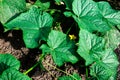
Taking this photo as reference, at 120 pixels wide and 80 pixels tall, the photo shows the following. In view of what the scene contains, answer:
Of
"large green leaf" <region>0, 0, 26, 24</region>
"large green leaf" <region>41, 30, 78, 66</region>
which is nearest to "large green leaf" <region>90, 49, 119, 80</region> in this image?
"large green leaf" <region>41, 30, 78, 66</region>

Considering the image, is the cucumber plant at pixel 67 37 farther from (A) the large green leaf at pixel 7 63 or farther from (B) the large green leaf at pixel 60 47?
(A) the large green leaf at pixel 7 63

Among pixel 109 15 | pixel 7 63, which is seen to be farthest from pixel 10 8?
pixel 109 15

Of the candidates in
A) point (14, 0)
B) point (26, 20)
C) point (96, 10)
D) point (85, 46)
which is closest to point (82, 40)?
point (85, 46)

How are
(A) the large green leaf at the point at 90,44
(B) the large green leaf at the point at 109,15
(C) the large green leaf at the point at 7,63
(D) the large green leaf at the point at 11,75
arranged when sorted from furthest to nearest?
(B) the large green leaf at the point at 109,15, (A) the large green leaf at the point at 90,44, (C) the large green leaf at the point at 7,63, (D) the large green leaf at the point at 11,75

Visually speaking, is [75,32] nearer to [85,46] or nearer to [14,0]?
[85,46]

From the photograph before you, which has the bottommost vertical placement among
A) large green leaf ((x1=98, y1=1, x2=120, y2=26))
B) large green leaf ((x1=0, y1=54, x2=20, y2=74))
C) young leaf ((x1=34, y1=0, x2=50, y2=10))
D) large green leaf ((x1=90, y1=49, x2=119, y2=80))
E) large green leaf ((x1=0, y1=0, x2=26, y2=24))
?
large green leaf ((x1=90, y1=49, x2=119, y2=80))

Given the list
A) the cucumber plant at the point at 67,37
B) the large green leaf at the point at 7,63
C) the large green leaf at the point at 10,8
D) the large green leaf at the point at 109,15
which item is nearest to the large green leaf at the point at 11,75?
the large green leaf at the point at 7,63

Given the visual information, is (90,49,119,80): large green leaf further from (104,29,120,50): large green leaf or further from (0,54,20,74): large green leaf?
(0,54,20,74): large green leaf
